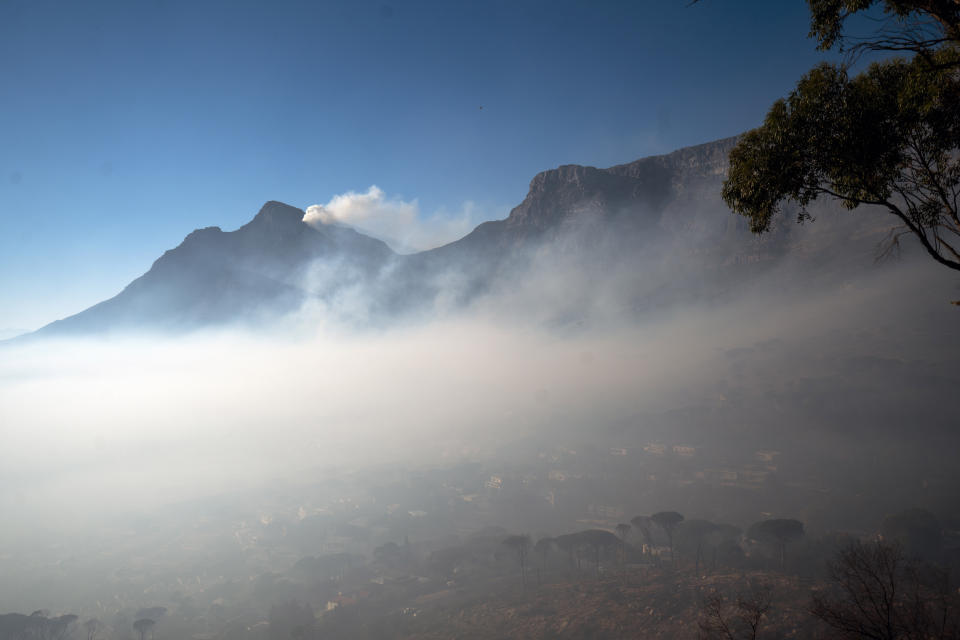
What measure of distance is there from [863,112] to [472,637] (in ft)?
284

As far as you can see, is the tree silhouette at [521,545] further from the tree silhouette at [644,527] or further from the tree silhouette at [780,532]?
the tree silhouette at [780,532]

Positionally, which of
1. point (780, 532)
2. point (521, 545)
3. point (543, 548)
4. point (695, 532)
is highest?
point (780, 532)

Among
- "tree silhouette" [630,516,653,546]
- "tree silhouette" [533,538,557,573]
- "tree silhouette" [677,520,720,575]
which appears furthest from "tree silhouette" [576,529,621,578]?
"tree silhouette" [677,520,720,575]

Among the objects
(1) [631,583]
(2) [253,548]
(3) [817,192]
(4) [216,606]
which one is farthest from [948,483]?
(2) [253,548]

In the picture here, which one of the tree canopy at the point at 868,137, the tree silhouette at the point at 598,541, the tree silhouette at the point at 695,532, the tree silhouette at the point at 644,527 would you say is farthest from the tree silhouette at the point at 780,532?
the tree canopy at the point at 868,137

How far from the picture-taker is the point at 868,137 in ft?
37.2

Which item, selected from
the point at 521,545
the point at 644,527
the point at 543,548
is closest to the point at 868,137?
the point at 521,545

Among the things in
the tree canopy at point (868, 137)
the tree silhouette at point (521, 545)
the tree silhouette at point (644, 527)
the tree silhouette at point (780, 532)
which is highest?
the tree canopy at point (868, 137)

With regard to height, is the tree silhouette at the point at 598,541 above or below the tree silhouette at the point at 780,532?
below

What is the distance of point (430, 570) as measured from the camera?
406ft

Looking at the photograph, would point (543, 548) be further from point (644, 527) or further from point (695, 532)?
point (695, 532)

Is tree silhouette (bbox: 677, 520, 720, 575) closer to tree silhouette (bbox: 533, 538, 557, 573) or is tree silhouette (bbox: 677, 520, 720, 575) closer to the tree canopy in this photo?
tree silhouette (bbox: 533, 538, 557, 573)

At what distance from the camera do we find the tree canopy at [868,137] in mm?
10422

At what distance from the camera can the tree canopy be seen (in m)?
10.4
